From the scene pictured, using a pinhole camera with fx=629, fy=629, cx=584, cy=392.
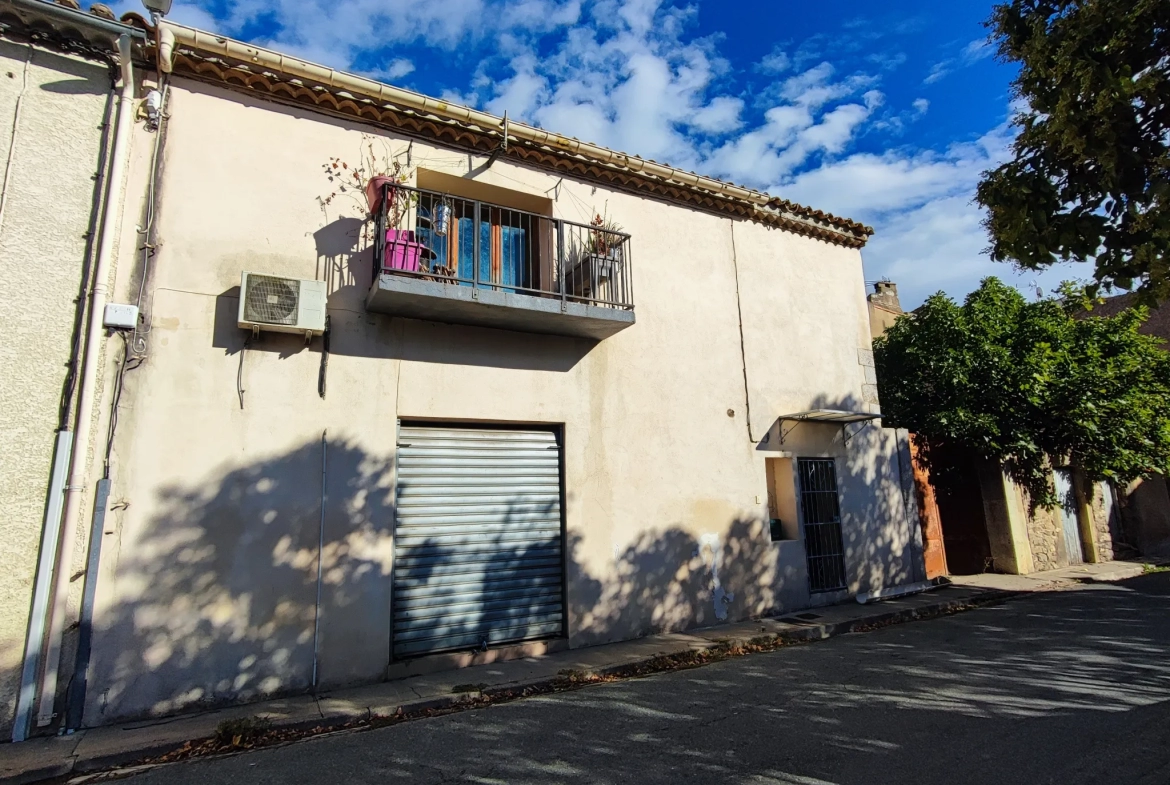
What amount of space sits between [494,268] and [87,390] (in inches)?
170

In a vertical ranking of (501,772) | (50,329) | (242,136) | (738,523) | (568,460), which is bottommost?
(501,772)

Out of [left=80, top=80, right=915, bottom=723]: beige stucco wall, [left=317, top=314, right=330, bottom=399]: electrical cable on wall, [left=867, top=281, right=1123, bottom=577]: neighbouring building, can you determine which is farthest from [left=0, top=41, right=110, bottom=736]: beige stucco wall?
[left=867, top=281, right=1123, bottom=577]: neighbouring building

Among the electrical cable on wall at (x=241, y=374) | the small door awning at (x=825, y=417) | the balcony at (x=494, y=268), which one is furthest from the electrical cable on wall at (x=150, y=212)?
the small door awning at (x=825, y=417)

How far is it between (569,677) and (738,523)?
3481 millimetres

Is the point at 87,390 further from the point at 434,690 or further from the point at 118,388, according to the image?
the point at 434,690

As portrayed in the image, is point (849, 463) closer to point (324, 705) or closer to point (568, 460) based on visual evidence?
point (568, 460)

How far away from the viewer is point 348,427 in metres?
6.37

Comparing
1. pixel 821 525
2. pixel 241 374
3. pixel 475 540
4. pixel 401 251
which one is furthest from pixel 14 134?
pixel 821 525

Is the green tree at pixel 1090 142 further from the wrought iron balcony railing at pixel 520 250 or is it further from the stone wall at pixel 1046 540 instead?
the stone wall at pixel 1046 540

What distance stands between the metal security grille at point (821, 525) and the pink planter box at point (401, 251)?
6214mm

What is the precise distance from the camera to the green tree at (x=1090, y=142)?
482 cm

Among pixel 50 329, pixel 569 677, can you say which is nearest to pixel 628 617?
pixel 569 677

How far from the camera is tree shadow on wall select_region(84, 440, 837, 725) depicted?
5289mm

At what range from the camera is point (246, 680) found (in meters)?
5.59
